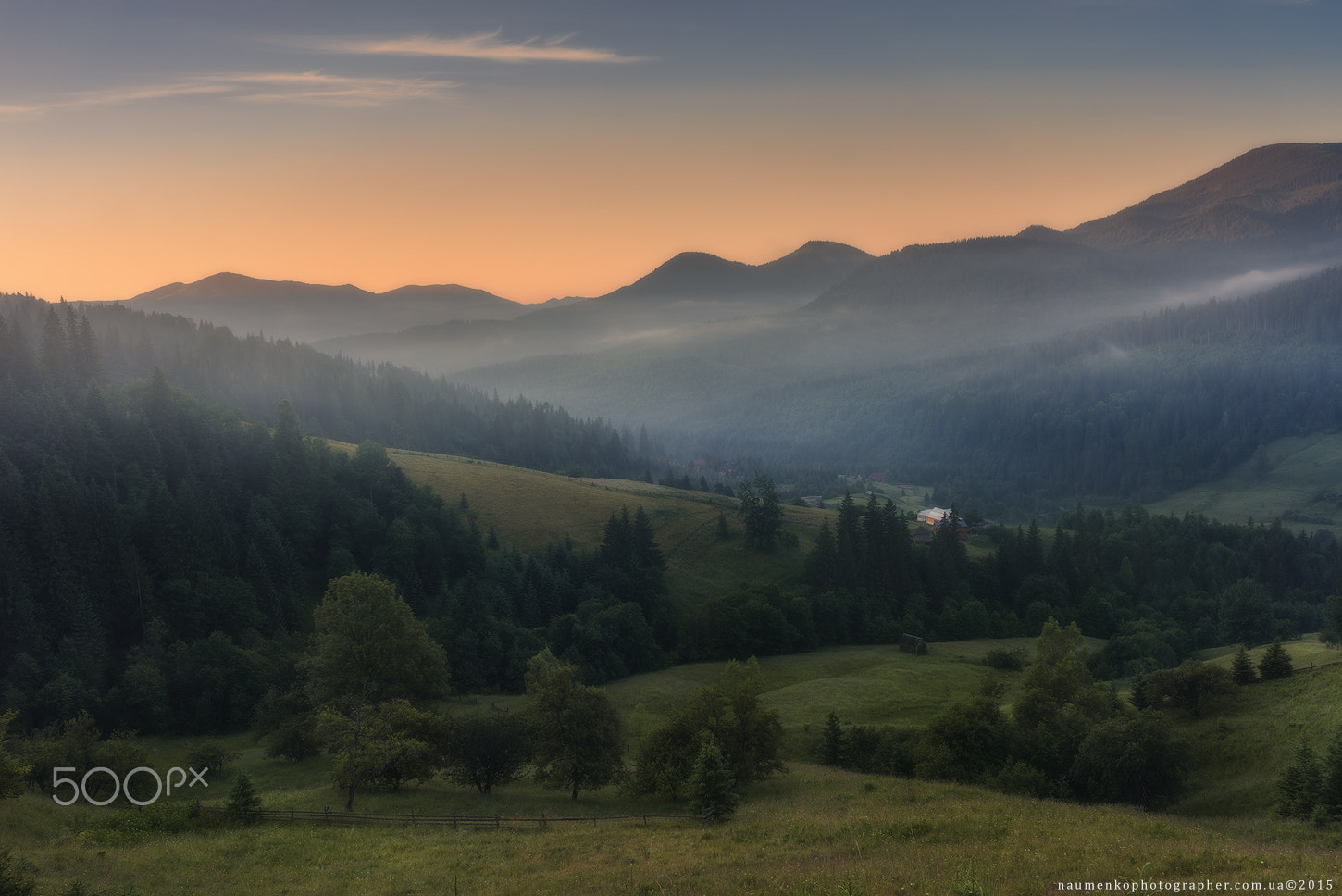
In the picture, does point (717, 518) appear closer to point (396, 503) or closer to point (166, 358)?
point (396, 503)

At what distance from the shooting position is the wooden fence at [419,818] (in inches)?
1468

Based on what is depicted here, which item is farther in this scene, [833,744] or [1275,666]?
[1275,666]

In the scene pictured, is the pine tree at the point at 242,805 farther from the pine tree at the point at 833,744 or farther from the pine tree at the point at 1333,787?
the pine tree at the point at 1333,787

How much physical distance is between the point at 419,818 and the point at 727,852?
61.6ft

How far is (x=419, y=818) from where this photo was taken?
38312mm

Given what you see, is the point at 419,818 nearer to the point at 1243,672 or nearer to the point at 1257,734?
the point at 1257,734

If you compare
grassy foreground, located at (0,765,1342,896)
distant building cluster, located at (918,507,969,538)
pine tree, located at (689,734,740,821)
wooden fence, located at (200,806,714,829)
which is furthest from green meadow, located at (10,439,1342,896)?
distant building cluster, located at (918,507,969,538)

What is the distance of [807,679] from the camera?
86250 millimetres

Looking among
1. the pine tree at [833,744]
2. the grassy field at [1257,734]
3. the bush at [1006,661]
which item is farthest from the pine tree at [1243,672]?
the bush at [1006,661]

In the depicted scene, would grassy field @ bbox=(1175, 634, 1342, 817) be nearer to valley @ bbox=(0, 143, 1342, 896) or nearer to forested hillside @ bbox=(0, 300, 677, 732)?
valley @ bbox=(0, 143, 1342, 896)

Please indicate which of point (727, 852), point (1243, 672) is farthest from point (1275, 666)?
point (727, 852)

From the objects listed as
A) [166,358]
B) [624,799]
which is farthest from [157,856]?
[166,358]

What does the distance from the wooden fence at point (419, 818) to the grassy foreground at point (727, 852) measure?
1.33 meters

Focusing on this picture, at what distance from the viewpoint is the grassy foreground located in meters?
22.1
